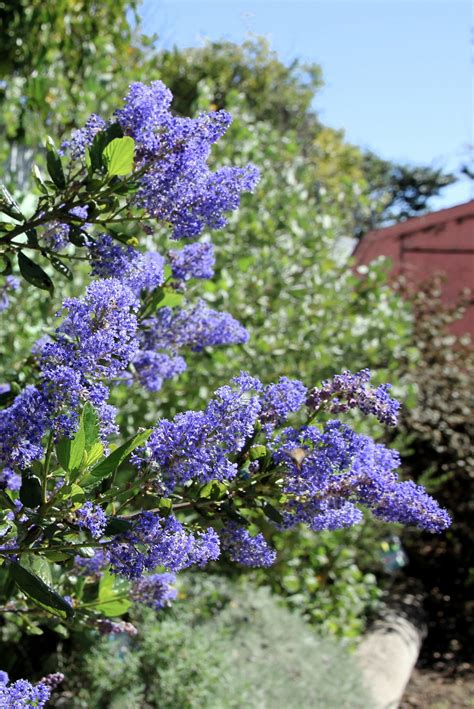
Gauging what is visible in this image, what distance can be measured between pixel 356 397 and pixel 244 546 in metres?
0.34

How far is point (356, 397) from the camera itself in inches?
58.1

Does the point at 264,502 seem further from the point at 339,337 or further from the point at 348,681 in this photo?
the point at 339,337

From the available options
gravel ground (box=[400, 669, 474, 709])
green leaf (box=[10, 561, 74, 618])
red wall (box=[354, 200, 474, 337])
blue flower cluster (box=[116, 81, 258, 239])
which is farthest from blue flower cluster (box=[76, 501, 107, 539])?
red wall (box=[354, 200, 474, 337])

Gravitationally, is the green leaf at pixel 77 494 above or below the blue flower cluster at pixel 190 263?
below

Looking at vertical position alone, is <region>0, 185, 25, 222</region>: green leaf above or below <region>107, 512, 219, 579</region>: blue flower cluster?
above

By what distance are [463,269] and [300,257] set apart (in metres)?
4.58

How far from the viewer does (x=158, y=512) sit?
A: 54.9 inches

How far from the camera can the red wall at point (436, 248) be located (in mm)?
9109

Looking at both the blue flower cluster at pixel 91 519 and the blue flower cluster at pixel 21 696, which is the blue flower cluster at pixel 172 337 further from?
the blue flower cluster at pixel 21 696

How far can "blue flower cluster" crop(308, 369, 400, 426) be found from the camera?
1438 mm

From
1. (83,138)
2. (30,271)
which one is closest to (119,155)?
(83,138)

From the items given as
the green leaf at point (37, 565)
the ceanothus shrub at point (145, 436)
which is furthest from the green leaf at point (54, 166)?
the green leaf at point (37, 565)

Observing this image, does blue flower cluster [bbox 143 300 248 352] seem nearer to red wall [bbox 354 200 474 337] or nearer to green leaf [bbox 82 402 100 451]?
green leaf [bbox 82 402 100 451]

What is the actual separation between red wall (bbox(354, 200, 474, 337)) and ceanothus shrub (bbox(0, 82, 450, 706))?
24.7 feet
